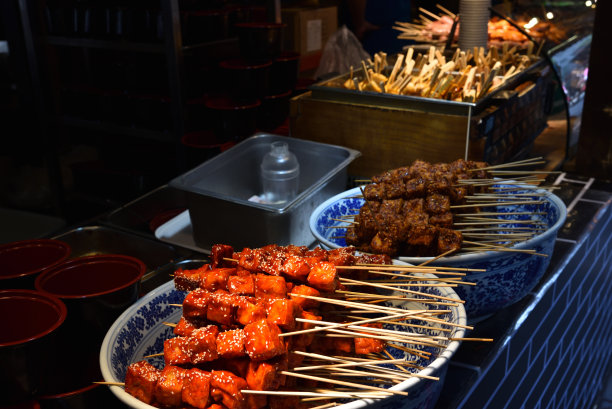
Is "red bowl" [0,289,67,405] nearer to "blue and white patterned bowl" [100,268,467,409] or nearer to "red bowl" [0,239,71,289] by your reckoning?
"blue and white patterned bowl" [100,268,467,409]

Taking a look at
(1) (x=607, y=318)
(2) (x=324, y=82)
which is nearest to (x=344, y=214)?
(2) (x=324, y=82)

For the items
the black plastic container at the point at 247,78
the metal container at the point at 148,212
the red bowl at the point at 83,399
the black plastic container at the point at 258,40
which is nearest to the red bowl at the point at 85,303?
the red bowl at the point at 83,399

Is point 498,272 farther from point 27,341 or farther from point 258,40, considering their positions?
point 258,40

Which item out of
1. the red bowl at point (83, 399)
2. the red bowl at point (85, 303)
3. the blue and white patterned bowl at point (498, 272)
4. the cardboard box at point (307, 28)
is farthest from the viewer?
the cardboard box at point (307, 28)

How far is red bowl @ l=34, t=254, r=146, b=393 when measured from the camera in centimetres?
132

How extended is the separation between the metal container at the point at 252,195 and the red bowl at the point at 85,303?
525 mm

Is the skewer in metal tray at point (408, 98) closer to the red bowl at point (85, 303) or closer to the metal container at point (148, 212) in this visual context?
the metal container at point (148, 212)

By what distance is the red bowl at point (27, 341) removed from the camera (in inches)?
44.6

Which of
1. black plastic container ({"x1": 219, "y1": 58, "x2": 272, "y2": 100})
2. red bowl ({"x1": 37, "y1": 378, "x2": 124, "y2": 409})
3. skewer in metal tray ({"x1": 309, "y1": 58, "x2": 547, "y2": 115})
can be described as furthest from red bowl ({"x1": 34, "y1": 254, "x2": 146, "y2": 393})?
black plastic container ({"x1": 219, "y1": 58, "x2": 272, "y2": 100})

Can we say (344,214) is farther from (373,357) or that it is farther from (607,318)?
(607,318)

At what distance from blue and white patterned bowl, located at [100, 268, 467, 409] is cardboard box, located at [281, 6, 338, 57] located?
197 inches

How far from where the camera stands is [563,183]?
2.72 m

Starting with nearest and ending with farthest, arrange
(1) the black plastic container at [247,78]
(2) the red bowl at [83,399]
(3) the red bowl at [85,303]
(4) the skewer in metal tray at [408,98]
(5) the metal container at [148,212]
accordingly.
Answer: (2) the red bowl at [83,399] < (3) the red bowl at [85,303] < (5) the metal container at [148,212] < (4) the skewer in metal tray at [408,98] < (1) the black plastic container at [247,78]

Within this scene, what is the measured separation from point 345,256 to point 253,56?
8.99ft
